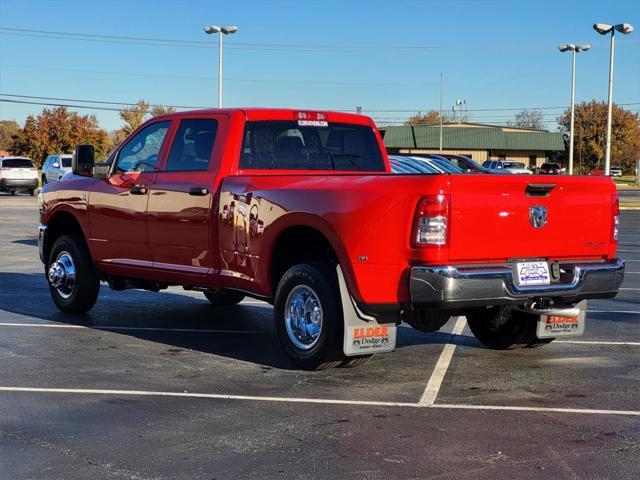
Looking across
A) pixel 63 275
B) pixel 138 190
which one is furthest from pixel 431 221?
pixel 63 275

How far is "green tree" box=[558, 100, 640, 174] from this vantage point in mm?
97625

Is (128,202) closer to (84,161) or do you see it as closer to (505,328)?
(84,161)

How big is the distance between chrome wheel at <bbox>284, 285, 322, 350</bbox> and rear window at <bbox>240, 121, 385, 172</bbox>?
4.75 ft

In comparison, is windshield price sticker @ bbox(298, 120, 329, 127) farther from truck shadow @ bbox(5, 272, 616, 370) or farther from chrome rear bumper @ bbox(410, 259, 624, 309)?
chrome rear bumper @ bbox(410, 259, 624, 309)

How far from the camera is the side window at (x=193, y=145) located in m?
8.25

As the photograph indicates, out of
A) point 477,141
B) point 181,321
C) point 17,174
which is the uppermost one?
point 477,141

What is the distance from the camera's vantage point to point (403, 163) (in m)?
22.9

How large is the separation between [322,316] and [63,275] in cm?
406

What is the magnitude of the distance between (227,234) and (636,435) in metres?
3.70

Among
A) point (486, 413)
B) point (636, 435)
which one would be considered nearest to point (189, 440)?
point (486, 413)

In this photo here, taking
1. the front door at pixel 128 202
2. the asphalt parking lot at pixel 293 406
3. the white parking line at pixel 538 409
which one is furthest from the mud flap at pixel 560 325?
the front door at pixel 128 202

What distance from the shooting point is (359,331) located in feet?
22.2

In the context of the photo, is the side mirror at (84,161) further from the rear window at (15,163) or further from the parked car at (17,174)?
the rear window at (15,163)

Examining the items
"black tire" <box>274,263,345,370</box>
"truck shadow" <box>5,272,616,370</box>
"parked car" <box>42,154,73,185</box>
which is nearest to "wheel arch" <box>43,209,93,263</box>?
"truck shadow" <box>5,272,616,370</box>
